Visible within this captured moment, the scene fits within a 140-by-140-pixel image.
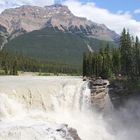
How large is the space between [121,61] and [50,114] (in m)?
50.7

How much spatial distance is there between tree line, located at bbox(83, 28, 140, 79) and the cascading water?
96.7 feet

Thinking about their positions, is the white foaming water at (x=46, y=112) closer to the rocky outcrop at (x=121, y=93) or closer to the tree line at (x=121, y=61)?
the rocky outcrop at (x=121, y=93)

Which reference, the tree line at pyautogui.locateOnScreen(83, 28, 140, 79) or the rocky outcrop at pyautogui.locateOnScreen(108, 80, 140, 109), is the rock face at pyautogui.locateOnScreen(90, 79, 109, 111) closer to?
the rocky outcrop at pyautogui.locateOnScreen(108, 80, 140, 109)

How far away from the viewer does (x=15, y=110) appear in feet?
189

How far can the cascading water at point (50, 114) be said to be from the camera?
165ft

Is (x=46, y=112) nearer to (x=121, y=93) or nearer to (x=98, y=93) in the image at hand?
(x=98, y=93)

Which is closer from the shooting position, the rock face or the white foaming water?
the white foaming water

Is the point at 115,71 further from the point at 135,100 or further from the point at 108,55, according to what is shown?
the point at 135,100

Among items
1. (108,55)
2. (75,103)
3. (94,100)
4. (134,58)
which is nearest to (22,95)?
(75,103)

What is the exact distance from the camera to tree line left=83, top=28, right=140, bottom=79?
348ft

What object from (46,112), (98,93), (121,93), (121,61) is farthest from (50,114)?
(121,61)

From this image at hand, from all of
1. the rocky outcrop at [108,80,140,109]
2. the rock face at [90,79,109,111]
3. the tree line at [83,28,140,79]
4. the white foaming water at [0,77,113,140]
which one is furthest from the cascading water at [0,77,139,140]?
the tree line at [83,28,140,79]

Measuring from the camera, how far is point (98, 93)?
258 ft

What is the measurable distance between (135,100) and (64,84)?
18.4m
